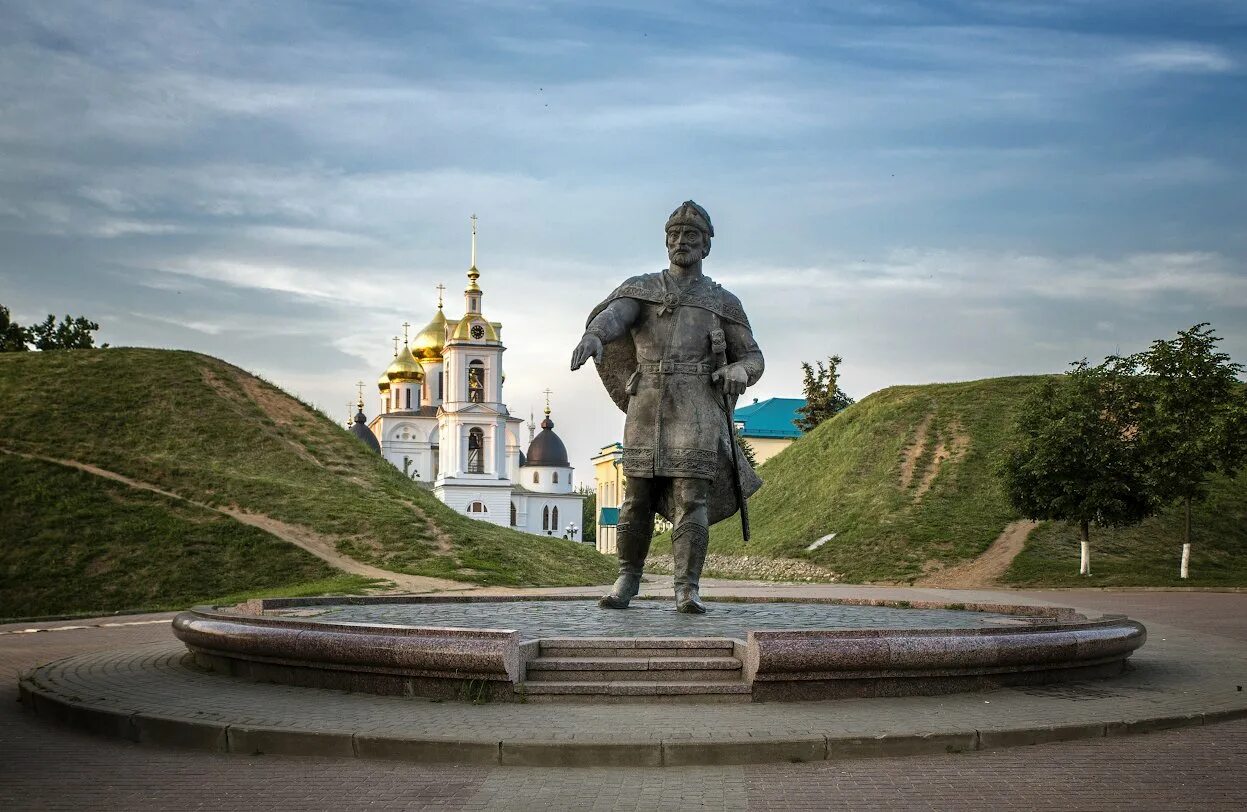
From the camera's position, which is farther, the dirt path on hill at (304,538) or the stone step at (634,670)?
the dirt path on hill at (304,538)

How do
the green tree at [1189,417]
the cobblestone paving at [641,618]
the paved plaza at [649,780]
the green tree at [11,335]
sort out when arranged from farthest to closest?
the green tree at [11,335] → the green tree at [1189,417] → the cobblestone paving at [641,618] → the paved plaza at [649,780]

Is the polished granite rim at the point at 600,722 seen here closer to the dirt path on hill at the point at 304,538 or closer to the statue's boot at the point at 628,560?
the statue's boot at the point at 628,560

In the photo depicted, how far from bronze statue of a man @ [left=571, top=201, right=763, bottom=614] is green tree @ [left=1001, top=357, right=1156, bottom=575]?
23.5 meters

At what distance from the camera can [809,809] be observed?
224 inches

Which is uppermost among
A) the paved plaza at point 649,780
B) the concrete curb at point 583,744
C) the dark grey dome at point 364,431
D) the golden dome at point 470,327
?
the golden dome at point 470,327

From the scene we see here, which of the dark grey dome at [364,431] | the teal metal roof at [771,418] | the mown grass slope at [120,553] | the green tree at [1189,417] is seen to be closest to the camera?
the mown grass slope at [120,553]

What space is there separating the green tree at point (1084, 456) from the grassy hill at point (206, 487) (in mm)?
11948

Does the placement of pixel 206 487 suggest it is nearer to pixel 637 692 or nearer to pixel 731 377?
pixel 731 377

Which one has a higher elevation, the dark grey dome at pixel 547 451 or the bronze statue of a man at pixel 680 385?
the dark grey dome at pixel 547 451

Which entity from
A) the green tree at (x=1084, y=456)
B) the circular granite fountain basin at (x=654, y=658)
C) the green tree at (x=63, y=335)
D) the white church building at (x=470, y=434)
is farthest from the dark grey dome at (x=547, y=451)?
the circular granite fountain basin at (x=654, y=658)

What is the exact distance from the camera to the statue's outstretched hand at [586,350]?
32.6 ft

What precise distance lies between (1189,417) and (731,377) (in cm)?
2548

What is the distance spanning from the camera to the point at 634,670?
316 inches

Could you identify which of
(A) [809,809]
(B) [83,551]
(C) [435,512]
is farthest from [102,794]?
(C) [435,512]
